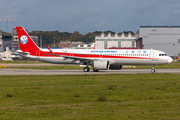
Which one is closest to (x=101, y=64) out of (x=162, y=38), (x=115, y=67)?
(x=115, y=67)

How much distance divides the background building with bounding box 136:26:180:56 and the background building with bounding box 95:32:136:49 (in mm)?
38766

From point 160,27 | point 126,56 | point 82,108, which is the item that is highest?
point 160,27

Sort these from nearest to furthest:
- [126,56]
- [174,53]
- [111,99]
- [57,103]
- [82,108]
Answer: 1. [82,108]
2. [57,103]
3. [111,99]
4. [126,56]
5. [174,53]

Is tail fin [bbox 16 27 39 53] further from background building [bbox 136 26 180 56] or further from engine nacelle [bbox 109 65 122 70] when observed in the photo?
background building [bbox 136 26 180 56]

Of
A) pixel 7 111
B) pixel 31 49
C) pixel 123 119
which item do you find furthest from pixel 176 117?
pixel 31 49

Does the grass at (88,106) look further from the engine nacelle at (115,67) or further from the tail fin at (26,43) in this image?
the tail fin at (26,43)

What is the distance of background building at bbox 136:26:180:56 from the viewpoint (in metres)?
115

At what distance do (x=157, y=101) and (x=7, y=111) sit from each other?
823cm

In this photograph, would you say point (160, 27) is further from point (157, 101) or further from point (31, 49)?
point (157, 101)

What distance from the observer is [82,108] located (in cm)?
1288

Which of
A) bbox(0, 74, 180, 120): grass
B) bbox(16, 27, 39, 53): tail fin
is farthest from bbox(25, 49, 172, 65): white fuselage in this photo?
bbox(0, 74, 180, 120): grass

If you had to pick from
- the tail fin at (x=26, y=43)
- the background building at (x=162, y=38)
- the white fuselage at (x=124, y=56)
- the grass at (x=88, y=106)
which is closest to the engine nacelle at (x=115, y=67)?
the white fuselage at (x=124, y=56)

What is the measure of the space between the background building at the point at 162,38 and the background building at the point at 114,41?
38766mm


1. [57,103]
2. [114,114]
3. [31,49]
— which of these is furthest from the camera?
[31,49]
